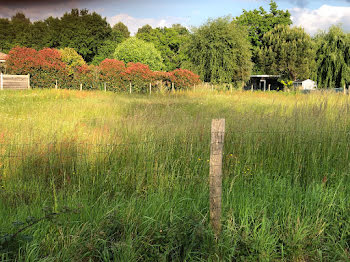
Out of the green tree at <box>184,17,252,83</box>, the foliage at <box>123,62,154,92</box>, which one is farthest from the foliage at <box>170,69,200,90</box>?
the green tree at <box>184,17,252,83</box>

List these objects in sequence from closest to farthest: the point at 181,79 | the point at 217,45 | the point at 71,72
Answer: the point at 71,72
the point at 181,79
the point at 217,45

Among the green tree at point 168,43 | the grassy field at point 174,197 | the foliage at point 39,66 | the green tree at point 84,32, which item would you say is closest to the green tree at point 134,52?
the green tree at point 84,32

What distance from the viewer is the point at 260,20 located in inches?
2094

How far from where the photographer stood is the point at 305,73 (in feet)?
147

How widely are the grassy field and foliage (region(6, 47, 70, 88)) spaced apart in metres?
20.1

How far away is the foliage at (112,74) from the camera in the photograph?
25.9 m

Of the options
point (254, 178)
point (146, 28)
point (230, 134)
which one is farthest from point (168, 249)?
point (146, 28)

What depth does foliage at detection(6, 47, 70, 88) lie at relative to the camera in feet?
82.0

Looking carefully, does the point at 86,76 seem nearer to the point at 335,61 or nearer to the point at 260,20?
the point at 335,61

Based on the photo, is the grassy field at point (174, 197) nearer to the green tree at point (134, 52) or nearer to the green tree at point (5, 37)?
the green tree at point (134, 52)

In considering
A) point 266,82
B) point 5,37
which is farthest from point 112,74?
point 5,37

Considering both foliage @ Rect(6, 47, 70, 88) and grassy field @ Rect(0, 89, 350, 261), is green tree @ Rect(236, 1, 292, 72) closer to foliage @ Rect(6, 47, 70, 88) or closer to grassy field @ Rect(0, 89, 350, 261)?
foliage @ Rect(6, 47, 70, 88)

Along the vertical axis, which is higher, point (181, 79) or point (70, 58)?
point (70, 58)

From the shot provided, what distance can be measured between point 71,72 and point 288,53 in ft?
100
